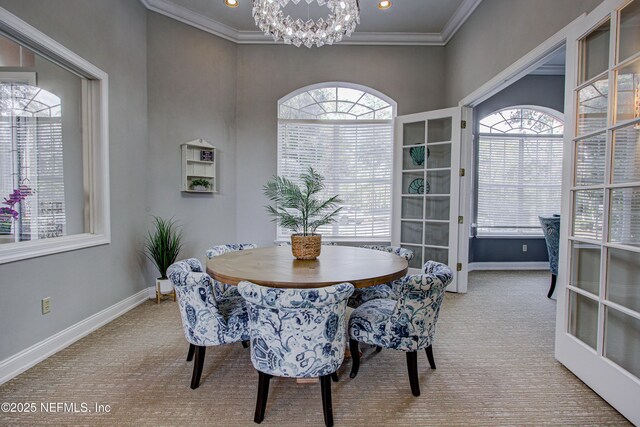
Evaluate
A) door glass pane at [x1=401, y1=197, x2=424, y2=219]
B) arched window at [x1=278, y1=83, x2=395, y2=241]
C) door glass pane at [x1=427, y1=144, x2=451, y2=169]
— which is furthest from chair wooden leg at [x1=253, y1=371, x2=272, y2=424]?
door glass pane at [x1=427, y1=144, x2=451, y2=169]

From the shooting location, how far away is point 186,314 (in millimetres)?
1819

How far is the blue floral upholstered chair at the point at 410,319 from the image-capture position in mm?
1689

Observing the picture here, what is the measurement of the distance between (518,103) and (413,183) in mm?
2617

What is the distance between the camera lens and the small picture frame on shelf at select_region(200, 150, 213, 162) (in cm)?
386

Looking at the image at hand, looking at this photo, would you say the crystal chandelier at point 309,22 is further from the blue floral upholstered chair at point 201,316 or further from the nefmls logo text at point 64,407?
the nefmls logo text at point 64,407

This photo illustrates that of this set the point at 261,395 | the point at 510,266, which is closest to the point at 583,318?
the point at 261,395

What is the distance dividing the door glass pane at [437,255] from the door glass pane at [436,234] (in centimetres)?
8

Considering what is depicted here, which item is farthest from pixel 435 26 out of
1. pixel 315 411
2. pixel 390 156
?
pixel 315 411

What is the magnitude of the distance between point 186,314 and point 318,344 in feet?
2.74

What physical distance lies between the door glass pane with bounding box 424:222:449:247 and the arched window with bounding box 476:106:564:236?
1.73 m

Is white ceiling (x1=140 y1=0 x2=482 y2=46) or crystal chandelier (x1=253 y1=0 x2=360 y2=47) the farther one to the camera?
white ceiling (x1=140 y1=0 x2=482 y2=46)

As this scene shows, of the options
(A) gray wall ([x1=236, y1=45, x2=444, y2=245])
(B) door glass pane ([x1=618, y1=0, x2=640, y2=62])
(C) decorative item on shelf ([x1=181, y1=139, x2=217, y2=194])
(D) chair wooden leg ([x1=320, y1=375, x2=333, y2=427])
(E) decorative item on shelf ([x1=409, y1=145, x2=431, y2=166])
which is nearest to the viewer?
(D) chair wooden leg ([x1=320, y1=375, x2=333, y2=427])

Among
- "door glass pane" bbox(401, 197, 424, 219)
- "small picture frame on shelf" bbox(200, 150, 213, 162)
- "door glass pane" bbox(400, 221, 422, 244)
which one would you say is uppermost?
"small picture frame on shelf" bbox(200, 150, 213, 162)

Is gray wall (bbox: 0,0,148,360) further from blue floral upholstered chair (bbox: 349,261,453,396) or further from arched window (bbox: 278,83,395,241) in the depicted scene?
blue floral upholstered chair (bbox: 349,261,453,396)
